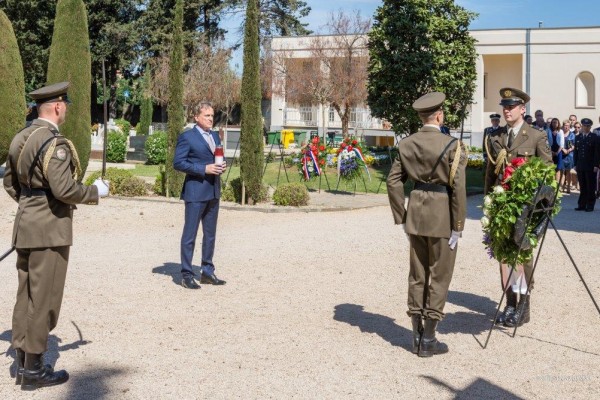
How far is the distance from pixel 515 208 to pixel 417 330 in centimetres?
131

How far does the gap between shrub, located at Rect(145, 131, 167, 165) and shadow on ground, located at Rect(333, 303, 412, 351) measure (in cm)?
2148

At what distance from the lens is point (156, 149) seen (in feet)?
95.3

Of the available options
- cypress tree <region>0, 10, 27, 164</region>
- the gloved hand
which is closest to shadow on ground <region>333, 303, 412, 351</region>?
the gloved hand

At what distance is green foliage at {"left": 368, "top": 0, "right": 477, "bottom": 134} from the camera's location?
2559cm

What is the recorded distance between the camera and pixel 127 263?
34.6ft

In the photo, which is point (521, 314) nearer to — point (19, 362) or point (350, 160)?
point (19, 362)

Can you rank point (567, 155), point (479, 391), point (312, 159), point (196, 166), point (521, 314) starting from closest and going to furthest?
point (479, 391)
point (521, 314)
point (196, 166)
point (312, 159)
point (567, 155)

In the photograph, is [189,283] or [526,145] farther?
[189,283]

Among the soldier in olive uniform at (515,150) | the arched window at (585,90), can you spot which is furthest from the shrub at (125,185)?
the arched window at (585,90)

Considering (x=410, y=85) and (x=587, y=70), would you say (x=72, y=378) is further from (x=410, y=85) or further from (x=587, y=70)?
(x=587, y=70)

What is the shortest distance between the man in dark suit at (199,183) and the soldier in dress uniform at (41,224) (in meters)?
3.38

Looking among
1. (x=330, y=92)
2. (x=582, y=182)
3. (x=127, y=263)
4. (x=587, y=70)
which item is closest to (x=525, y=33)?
(x=587, y=70)

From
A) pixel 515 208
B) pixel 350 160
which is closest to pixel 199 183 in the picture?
pixel 515 208

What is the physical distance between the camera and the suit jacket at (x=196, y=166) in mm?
9070
